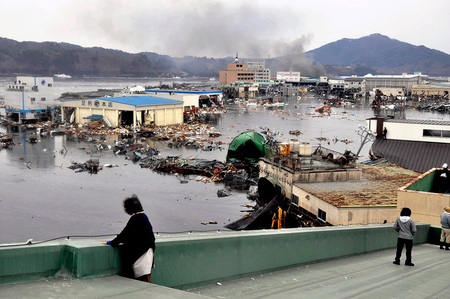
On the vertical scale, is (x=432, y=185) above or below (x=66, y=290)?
below

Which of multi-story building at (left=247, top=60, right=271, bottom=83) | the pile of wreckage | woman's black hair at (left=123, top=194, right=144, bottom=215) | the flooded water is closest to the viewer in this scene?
woman's black hair at (left=123, top=194, right=144, bottom=215)

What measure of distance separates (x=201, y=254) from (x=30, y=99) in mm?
20975

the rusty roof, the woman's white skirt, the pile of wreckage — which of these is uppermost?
the woman's white skirt

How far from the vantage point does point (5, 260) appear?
144 cm

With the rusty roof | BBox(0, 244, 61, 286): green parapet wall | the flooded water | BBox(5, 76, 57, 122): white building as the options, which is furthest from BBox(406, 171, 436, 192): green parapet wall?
BBox(5, 76, 57, 122): white building

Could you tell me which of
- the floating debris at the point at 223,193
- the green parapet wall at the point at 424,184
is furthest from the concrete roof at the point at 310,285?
the floating debris at the point at 223,193

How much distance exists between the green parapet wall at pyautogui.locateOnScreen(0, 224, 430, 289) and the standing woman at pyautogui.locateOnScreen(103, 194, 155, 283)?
4 cm

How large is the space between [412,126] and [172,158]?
6079 millimetres

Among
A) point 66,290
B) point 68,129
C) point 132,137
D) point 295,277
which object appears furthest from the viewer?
point 68,129

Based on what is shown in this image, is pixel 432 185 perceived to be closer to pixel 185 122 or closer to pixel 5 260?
pixel 5 260

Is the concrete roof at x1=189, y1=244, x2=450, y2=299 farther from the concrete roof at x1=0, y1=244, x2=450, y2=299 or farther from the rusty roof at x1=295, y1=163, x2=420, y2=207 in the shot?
the rusty roof at x1=295, y1=163, x2=420, y2=207

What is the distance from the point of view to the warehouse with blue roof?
1922cm

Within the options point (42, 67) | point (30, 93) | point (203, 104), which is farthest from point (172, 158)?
point (42, 67)

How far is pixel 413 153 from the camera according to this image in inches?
323
